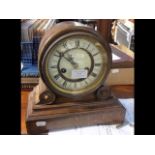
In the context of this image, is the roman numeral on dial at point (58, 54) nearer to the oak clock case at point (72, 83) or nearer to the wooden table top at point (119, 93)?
the oak clock case at point (72, 83)

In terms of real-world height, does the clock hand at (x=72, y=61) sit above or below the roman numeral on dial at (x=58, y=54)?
below

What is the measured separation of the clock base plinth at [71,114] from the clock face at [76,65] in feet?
0.21

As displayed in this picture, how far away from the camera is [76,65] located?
1017mm

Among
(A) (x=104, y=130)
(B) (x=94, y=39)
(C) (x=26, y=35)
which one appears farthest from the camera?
(C) (x=26, y=35)

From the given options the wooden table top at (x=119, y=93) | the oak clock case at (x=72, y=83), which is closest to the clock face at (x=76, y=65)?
the oak clock case at (x=72, y=83)

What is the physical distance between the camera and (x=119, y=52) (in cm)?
135

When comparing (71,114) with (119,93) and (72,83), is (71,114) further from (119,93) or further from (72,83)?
(119,93)

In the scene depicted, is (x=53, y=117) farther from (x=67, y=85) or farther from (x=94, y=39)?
(x=94, y=39)

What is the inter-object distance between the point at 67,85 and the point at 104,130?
26 centimetres

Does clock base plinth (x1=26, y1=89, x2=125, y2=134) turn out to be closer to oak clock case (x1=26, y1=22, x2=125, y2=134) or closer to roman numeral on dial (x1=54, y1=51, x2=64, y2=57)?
oak clock case (x1=26, y1=22, x2=125, y2=134)

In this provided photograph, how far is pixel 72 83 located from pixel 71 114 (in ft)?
0.42

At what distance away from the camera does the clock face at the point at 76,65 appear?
0.98 meters

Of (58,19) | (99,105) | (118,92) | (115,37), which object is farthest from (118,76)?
(58,19)

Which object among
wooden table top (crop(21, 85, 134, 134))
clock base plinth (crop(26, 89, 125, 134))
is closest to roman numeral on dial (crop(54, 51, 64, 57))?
clock base plinth (crop(26, 89, 125, 134))
